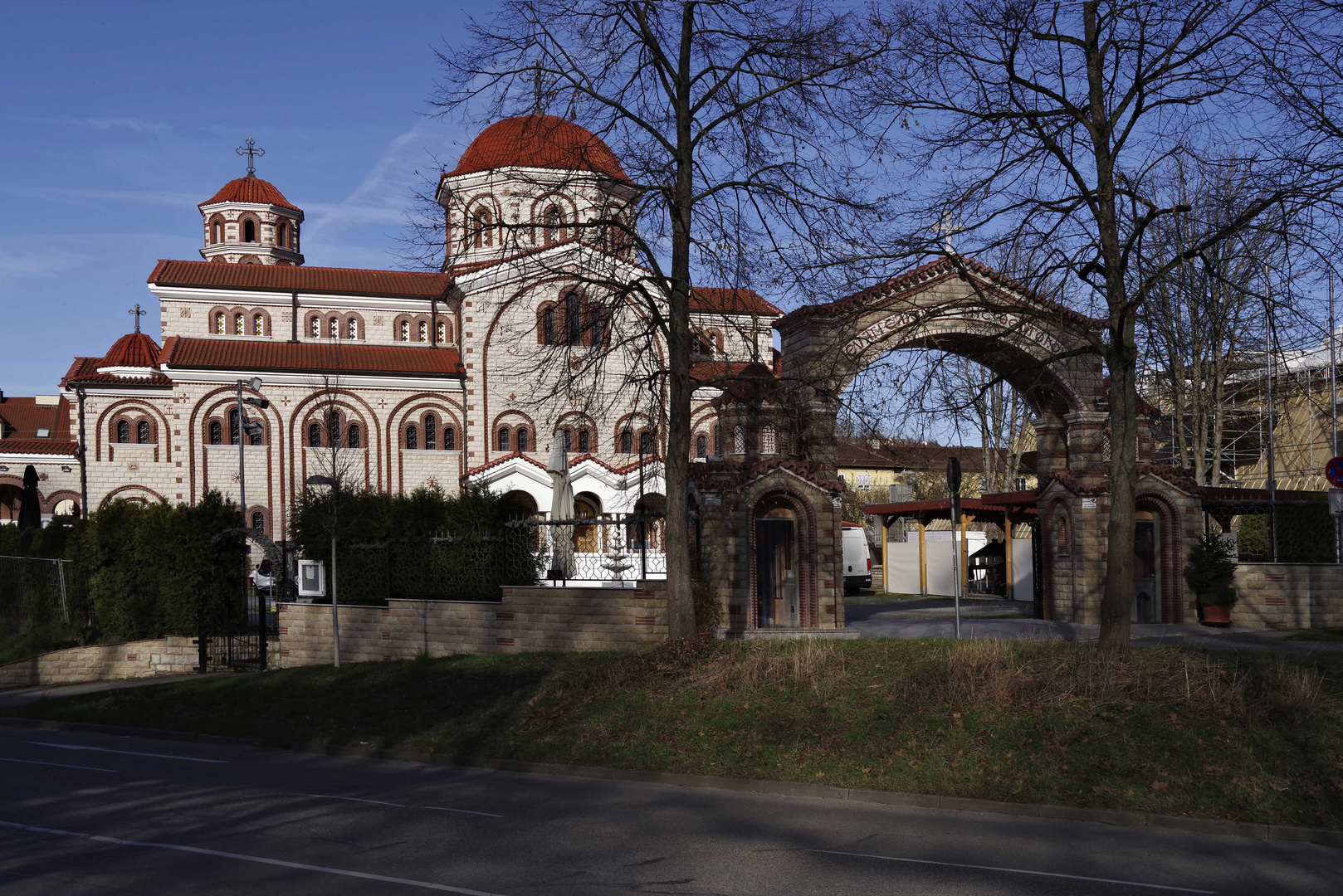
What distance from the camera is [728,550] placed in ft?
68.5

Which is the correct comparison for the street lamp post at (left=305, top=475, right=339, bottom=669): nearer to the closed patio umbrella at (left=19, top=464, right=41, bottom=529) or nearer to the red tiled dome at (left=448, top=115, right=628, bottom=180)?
the closed patio umbrella at (left=19, top=464, right=41, bottom=529)

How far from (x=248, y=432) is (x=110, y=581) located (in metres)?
21.3

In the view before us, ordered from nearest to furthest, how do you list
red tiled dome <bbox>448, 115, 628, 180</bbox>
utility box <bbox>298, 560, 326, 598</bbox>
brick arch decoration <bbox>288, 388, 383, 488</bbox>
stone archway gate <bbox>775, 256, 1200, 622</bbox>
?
red tiled dome <bbox>448, 115, 628, 180</bbox> < utility box <bbox>298, 560, 326, 598</bbox> < stone archway gate <bbox>775, 256, 1200, 622</bbox> < brick arch decoration <bbox>288, 388, 383, 488</bbox>

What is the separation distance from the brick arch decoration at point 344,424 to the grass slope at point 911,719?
1267 inches

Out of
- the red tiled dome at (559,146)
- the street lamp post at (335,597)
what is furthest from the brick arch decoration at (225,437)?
the red tiled dome at (559,146)

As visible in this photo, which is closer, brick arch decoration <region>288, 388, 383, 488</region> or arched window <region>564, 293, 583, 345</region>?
arched window <region>564, 293, 583, 345</region>

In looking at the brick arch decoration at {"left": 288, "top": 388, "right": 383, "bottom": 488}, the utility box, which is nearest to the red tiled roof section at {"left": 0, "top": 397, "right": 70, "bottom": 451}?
the brick arch decoration at {"left": 288, "top": 388, "right": 383, "bottom": 488}

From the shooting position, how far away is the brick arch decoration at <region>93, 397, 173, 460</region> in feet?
162

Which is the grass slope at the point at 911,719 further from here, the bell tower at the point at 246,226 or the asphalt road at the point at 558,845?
the bell tower at the point at 246,226

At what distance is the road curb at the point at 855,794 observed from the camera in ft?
31.3

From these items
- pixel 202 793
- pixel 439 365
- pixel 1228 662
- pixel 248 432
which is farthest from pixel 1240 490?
pixel 248 432

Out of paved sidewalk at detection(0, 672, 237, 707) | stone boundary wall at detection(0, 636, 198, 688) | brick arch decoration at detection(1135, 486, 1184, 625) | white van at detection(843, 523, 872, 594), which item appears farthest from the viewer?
white van at detection(843, 523, 872, 594)

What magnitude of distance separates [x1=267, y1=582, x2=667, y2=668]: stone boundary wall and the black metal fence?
716 cm

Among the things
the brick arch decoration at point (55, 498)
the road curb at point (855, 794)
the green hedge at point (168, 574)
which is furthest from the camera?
the brick arch decoration at point (55, 498)
